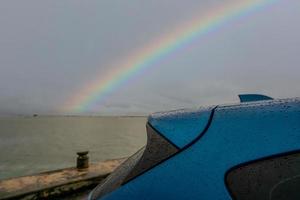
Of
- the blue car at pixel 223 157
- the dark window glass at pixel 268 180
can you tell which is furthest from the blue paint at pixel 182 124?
the dark window glass at pixel 268 180

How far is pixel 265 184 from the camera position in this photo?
133 cm

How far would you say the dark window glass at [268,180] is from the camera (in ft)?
4.28

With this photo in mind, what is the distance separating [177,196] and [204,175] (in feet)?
0.54

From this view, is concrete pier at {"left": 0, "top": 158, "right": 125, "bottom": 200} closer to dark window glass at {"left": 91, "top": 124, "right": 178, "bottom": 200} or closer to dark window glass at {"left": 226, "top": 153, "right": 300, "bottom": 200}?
dark window glass at {"left": 91, "top": 124, "right": 178, "bottom": 200}

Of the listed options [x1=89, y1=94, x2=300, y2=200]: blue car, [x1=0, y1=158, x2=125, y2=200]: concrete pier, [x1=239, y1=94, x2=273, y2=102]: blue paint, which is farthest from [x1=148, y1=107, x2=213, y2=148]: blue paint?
[x1=0, y1=158, x2=125, y2=200]: concrete pier

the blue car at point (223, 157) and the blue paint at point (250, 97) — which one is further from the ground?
the blue paint at point (250, 97)

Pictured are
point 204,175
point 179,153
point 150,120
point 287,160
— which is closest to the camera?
point 287,160

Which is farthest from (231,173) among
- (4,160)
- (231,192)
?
(4,160)

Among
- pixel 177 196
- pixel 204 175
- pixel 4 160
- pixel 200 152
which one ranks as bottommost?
pixel 4 160

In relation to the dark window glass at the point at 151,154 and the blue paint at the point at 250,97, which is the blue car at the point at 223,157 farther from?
the blue paint at the point at 250,97

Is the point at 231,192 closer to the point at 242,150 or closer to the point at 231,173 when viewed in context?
the point at 231,173

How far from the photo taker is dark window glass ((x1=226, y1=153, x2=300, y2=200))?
1304mm

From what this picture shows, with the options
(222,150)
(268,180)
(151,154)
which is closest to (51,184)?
(151,154)

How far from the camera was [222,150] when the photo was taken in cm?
143
